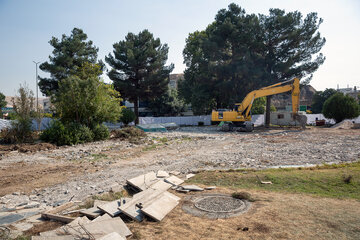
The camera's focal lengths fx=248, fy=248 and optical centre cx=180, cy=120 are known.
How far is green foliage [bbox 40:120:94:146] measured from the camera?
15602mm

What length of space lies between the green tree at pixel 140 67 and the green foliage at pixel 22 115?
1685cm

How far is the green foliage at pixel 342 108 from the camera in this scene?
30250 millimetres

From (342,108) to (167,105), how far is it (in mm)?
26943

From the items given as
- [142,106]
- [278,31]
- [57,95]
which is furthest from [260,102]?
[57,95]

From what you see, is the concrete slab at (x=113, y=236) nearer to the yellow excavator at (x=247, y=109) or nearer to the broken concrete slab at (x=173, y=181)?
the broken concrete slab at (x=173, y=181)

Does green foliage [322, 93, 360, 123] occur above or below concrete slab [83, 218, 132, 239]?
above

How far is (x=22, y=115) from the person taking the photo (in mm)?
16375

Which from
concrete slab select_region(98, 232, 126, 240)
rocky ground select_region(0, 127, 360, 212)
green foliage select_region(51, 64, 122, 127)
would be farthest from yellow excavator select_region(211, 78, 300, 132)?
concrete slab select_region(98, 232, 126, 240)

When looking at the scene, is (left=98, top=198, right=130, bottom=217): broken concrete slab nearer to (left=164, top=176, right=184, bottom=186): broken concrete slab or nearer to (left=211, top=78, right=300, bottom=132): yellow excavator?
A: (left=164, top=176, right=184, bottom=186): broken concrete slab

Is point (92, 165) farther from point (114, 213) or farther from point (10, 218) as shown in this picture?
point (114, 213)

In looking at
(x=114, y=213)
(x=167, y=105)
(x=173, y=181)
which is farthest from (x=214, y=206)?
(x=167, y=105)

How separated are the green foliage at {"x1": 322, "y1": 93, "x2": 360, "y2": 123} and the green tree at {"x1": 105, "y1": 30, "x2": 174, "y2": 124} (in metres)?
21.7

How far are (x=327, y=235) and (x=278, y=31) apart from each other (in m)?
29.7

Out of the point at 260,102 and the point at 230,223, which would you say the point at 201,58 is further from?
the point at 230,223
